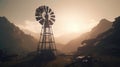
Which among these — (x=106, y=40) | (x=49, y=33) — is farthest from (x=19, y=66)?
(x=106, y=40)

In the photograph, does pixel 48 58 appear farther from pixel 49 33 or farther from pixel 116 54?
pixel 116 54

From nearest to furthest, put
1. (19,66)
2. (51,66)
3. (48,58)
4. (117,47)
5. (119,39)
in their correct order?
(51,66), (19,66), (48,58), (117,47), (119,39)

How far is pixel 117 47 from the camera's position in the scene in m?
84.9

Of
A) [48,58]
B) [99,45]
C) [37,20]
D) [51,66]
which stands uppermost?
[37,20]

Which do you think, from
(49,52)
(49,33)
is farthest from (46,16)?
(49,52)

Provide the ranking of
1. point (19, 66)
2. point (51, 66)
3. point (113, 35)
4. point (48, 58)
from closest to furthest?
point (51, 66), point (19, 66), point (48, 58), point (113, 35)

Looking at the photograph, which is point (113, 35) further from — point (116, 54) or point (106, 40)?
point (116, 54)

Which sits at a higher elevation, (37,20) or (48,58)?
(37,20)

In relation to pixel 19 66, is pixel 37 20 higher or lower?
higher

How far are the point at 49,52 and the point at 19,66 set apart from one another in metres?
16.4

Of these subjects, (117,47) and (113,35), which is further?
(113,35)

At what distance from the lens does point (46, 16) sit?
77.1 m

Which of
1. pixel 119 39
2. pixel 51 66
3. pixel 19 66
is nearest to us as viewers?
pixel 51 66

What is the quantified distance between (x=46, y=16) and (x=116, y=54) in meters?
36.8
